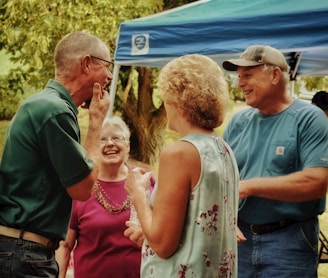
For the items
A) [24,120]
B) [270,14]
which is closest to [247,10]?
[270,14]

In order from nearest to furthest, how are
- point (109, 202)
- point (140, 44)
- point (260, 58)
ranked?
point (260, 58) < point (109, 202) < point (140, 44)

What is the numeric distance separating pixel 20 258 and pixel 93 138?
0.58 meters

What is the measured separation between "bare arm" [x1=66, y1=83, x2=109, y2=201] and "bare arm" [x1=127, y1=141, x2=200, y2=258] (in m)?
0.42

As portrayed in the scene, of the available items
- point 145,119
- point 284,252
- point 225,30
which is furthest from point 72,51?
point 145,119

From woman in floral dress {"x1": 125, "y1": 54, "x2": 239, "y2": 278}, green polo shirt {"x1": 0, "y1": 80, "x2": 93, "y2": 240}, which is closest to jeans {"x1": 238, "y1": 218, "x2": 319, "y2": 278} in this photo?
woman in floral dress {"x1": 125, "y1": 54, "x2": 239, "y2": 278}

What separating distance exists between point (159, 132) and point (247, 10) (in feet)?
29.0

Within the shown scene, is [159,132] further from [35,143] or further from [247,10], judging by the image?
[35,143]

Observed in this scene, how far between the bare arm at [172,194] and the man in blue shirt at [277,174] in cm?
84

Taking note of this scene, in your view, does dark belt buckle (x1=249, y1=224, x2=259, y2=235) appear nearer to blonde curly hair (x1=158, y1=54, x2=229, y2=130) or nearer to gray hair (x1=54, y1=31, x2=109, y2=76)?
blonde curly hair (x1=158, y1=54, x2=229, y2=130)

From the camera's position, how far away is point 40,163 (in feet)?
Result: 7.94

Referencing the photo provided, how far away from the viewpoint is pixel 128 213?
324 cm

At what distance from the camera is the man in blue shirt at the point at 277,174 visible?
2.92 metres

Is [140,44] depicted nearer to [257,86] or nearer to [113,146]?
[113,146]

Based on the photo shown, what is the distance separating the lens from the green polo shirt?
237 centimetres
